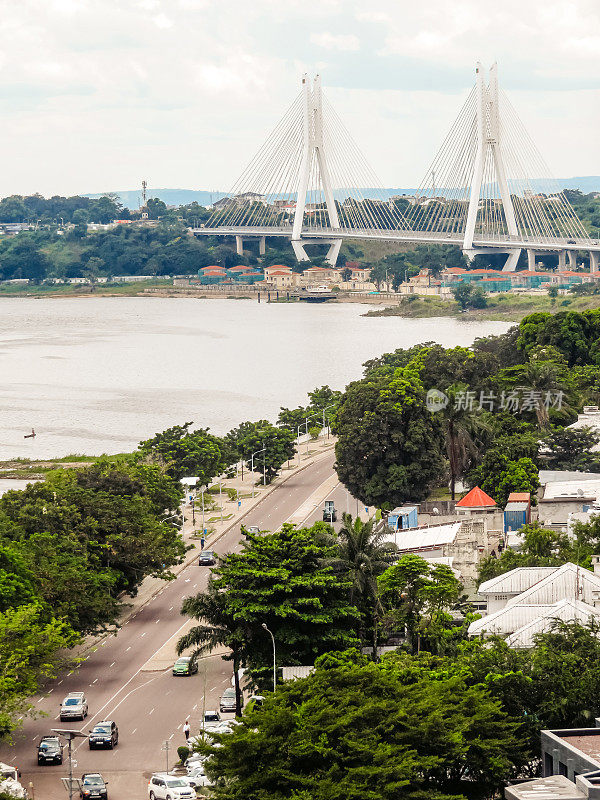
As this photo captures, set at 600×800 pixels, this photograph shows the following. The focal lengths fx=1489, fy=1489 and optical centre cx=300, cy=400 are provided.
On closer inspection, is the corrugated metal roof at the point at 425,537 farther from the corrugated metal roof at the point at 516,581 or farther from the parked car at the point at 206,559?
the parked car at the point at 206,559

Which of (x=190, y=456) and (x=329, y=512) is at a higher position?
(x=190, y=456)

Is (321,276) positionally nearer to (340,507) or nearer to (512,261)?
(512,261)

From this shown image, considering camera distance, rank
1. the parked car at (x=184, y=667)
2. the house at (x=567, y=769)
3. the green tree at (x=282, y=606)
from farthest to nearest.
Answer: the parked car at (x=184, y=667) < the green tree at (x=282, y=606) < the house at (x=567, y=769)

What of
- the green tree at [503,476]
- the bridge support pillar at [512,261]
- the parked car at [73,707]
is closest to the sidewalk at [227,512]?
the parked car at [73,707]

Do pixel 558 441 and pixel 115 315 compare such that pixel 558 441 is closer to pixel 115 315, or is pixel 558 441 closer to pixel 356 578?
pixel 356 578

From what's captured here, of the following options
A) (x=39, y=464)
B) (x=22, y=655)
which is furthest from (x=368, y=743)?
(x=39, y=464)

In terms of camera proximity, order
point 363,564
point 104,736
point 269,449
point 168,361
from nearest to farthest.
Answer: point 104,736, point 363,564, point 269,449, point 168,361
